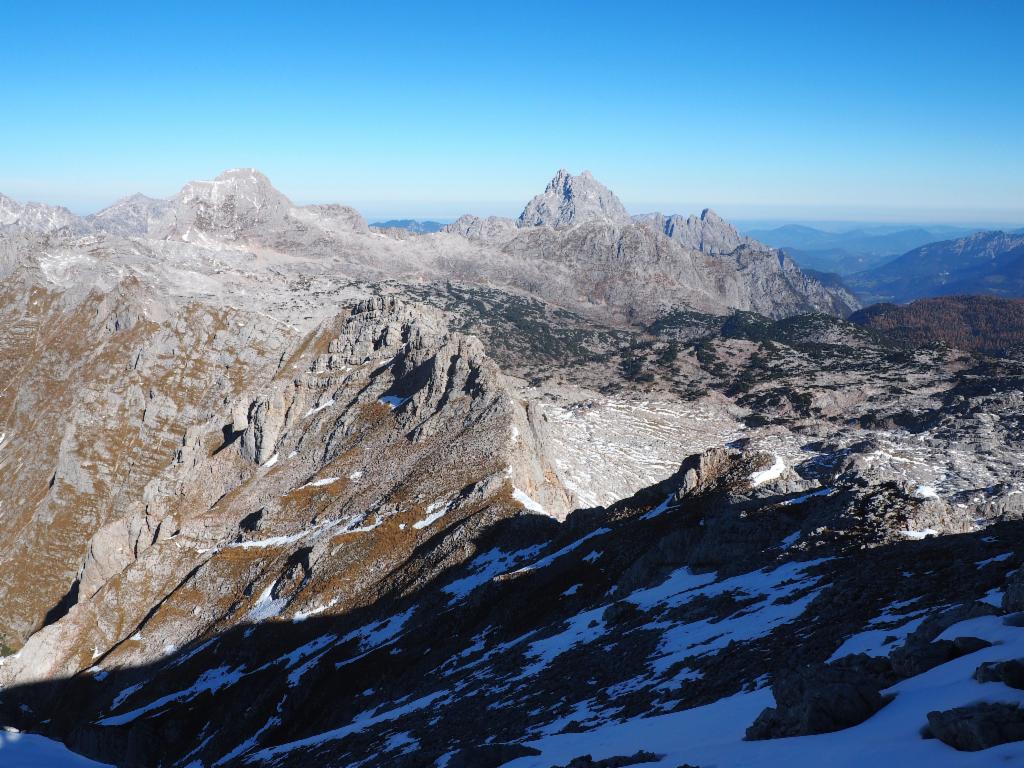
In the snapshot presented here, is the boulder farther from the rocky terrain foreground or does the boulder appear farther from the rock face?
the rock face

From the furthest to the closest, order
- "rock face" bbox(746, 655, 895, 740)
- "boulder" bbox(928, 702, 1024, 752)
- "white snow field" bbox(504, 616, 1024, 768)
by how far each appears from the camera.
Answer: "rock face" bbox(746, 655, 895, 740) < "white snow field" bbox(504, 616, 1024, 768) < "boulder" bbox(928, 702, 1024, 752)

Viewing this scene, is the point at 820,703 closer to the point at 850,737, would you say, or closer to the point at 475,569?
the point at 850,737

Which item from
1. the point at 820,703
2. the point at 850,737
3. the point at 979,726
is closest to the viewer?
the point at 979,726

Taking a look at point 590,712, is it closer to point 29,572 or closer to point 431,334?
point 431,334

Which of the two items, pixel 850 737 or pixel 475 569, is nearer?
pixel 850 737

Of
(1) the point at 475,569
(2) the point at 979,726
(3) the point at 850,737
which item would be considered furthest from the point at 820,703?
(1) the point at 475,569

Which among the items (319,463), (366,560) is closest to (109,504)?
(319,463)

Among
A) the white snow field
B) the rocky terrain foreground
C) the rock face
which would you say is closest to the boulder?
the rocky terrain foreground

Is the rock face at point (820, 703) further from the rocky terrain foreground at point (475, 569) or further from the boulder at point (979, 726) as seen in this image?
the boulder at point (979, 726)
